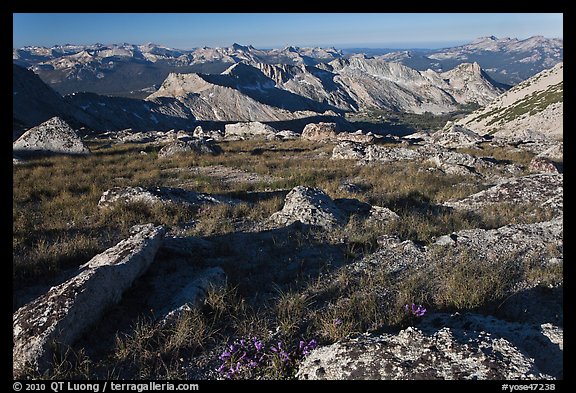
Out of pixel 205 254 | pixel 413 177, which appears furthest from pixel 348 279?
pixel 413 177

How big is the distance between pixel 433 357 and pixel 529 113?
79.9 meters

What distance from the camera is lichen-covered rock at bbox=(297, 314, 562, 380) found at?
3.25 metres

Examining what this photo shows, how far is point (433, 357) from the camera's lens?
3.40m

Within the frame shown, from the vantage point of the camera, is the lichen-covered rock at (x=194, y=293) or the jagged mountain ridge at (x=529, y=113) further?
the jagged mountain ridge at (x=529, y=113)

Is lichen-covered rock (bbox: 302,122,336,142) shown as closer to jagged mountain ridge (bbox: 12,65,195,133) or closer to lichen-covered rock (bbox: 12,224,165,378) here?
lichen-covered rock (bbox: 12,224,165,378)

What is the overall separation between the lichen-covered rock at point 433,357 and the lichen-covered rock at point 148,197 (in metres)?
7.09

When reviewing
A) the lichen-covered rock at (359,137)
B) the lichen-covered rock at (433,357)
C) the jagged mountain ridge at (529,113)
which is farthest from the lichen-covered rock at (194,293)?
the jagged mountain ridge at (529,113)

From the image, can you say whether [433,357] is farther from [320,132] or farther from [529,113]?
[529,113]

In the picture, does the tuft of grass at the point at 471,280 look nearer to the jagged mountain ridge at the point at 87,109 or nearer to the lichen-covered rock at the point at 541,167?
the lichen-covered rock at the point at 541,167

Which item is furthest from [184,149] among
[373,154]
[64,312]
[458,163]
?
[64,312]

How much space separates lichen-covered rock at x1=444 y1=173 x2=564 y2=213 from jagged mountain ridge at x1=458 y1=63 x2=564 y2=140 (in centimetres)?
4223

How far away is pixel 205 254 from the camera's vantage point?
22.6 feet

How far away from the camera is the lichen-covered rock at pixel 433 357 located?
3.25 meters
